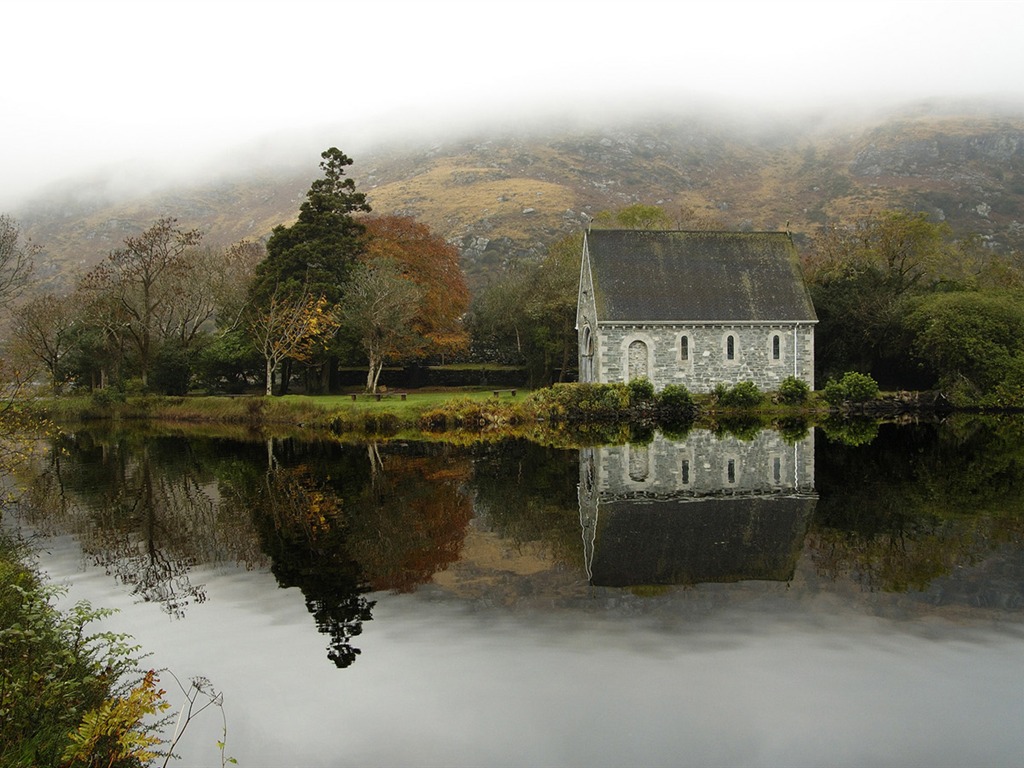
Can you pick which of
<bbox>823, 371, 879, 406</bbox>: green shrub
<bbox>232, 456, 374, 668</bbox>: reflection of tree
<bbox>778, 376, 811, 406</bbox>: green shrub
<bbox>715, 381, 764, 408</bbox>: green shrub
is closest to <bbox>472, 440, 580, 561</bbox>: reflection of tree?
<bbox>232, 456, 374, 668</bbox>: reflection of tree

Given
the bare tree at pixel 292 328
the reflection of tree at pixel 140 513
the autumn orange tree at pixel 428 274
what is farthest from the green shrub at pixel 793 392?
the reflection of tree at pixel 140 513

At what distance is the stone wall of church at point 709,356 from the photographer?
145ft

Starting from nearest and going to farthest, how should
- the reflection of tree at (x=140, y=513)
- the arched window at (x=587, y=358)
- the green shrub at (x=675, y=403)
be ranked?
the reflection of tree at (x=140, y=513)
the green shrub at (x=675, y=403)
the arched window at (x=587, y=358)

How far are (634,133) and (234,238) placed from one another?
86.3 metres

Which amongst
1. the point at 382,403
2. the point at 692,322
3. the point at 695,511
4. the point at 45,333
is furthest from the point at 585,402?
the point at 45,333

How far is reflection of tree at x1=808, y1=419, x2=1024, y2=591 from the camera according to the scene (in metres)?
13.4

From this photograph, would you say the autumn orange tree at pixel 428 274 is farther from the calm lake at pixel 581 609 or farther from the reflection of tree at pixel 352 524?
the calm lake at pixel 581 609

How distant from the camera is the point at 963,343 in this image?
138 feet

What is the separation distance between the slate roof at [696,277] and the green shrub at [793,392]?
4205 millimetres

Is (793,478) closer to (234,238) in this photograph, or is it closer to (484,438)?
(484,438)

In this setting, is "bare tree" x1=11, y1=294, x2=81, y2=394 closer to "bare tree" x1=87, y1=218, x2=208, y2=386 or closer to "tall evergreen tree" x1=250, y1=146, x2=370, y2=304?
"bare tree" x1=87, y1=218, x2=208, y2=386

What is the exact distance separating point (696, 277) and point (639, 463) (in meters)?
→ 23.8

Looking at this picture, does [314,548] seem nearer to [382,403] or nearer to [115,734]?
[115,734]

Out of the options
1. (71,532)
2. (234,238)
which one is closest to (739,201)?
(234,238)
